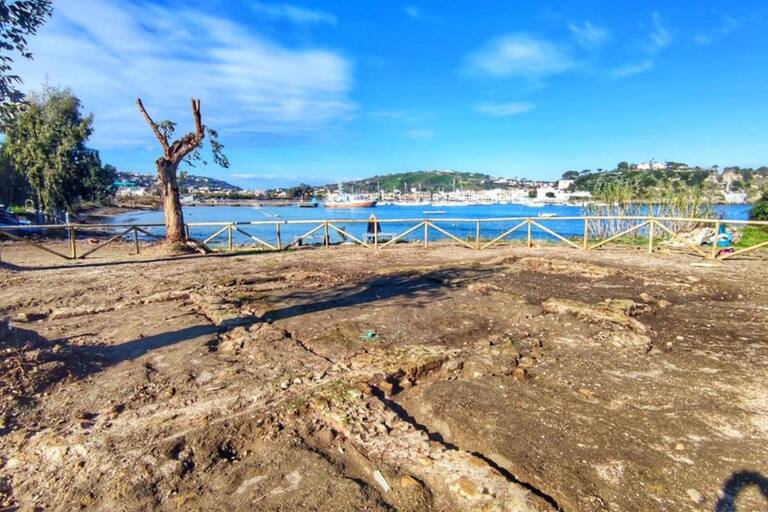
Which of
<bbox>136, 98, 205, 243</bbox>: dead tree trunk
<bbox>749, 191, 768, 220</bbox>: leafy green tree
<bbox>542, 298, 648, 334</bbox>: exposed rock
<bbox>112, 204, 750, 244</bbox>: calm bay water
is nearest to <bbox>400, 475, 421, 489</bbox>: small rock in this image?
<bbox>542, 298, 648, 334</bbox>: exposed rock

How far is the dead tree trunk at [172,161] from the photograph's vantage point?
1432 centimetres

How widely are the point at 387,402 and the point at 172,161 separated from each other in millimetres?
13541

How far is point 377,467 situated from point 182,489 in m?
1.21

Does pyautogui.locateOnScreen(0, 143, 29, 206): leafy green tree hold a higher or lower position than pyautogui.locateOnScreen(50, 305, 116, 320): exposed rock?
higher

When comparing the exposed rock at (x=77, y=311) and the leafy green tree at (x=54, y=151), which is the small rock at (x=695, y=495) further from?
the leafy green tree at (x=54, y=151)

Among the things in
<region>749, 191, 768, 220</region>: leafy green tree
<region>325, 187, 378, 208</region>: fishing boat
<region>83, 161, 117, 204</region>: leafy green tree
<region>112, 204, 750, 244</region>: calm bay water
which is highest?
<region>83, 161, 117, 204</region>: leafy green tree

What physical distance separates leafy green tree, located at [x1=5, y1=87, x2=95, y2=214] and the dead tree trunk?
636 inches

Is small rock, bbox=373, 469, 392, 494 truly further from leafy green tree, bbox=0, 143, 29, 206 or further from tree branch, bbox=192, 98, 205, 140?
leafy green tree, bbox=0, 143, 29, 206

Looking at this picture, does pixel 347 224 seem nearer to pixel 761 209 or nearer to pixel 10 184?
pixel 10 184

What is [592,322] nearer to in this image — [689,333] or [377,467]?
[689,333]

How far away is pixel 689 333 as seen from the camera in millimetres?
5594

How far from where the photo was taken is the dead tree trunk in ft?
47.0

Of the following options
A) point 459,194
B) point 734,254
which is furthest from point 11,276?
point 459,194

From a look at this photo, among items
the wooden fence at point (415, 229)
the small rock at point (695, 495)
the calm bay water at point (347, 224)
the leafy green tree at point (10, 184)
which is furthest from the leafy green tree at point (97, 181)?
the small rock at point (695, 495)
